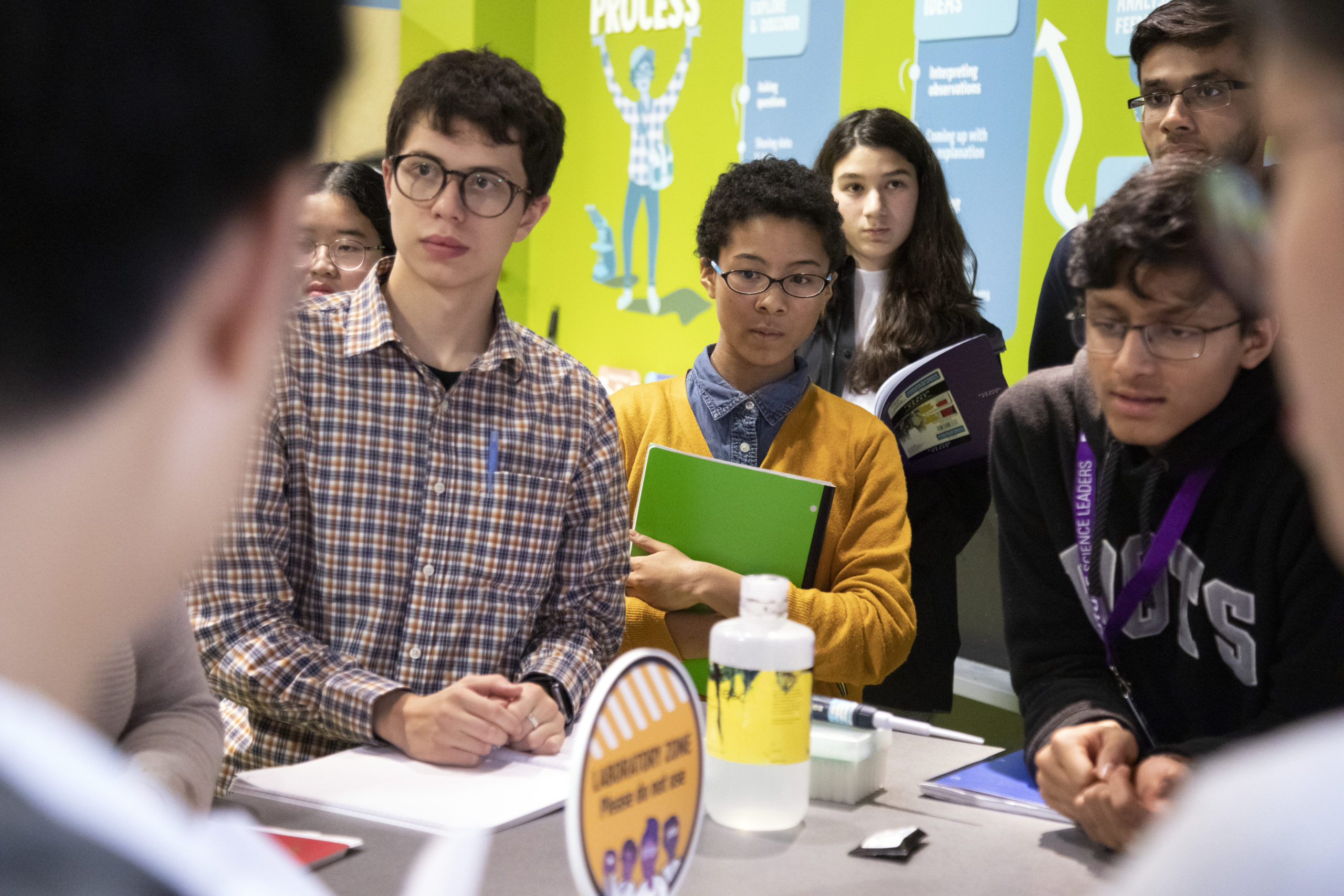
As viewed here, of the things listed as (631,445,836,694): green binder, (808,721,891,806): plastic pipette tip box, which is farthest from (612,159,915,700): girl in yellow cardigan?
(808,721,891,806): plastic pipette tip box

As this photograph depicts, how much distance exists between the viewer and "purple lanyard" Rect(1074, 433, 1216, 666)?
1413mm

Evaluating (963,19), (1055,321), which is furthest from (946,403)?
(963,19)

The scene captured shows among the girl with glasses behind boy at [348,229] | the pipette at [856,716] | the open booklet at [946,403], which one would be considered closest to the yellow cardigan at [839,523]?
the open booklet at [946,403]

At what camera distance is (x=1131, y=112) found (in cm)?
302

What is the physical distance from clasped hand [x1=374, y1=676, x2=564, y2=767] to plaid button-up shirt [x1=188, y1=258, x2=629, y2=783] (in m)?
0.12

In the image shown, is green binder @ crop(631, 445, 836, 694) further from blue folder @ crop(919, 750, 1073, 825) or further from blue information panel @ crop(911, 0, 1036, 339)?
blue information panel @ crop(911, 0, 1036, 339)

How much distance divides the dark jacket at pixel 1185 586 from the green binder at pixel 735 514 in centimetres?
33

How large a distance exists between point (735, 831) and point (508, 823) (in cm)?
Result: 23

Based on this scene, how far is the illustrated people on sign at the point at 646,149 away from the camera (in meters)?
4.39

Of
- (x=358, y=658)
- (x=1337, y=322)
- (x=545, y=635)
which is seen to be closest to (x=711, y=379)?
(x=545, y=635)

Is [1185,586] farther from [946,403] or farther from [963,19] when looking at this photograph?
[963,19]

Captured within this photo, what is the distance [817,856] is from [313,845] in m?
0.48

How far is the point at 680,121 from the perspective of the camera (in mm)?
4340

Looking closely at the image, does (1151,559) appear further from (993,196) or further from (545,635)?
(993,196)
